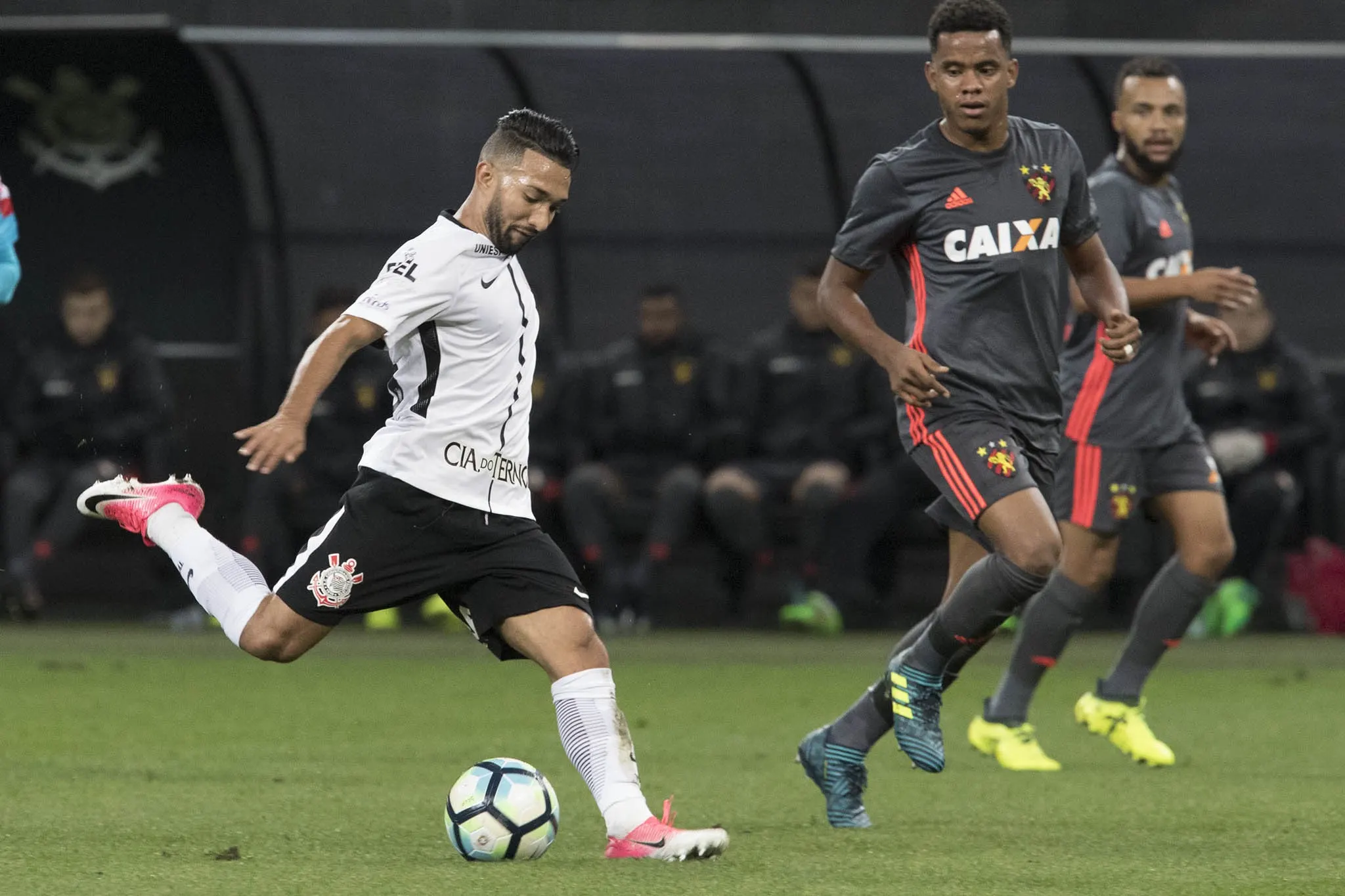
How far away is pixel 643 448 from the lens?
39.4ft

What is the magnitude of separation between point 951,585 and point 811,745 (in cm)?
54

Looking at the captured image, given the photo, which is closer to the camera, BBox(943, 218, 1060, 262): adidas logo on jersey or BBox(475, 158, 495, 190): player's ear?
BBox(475, 158, 495, 190): player's ear

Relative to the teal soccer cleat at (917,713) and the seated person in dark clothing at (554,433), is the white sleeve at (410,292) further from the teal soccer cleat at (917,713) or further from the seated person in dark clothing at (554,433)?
the seated person in dark clothing at (554,433)

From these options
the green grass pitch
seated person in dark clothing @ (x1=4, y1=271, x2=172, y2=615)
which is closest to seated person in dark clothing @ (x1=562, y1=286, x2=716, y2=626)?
the green grass pitch

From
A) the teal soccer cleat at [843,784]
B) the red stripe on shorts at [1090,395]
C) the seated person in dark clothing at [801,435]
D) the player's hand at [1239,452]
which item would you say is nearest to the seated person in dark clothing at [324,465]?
the seated person in dark clothing at [801,435]

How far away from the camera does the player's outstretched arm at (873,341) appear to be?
5.33m

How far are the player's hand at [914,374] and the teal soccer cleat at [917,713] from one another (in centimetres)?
63

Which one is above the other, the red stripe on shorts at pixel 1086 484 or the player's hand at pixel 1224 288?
the player's hand at pixel 1224 288

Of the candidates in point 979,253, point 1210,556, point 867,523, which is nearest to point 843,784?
point 979,253

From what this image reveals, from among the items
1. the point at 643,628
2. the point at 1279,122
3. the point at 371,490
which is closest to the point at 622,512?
the point at 643,628

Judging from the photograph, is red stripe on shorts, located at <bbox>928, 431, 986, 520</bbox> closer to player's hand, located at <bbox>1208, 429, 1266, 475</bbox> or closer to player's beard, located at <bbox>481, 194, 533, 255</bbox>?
player's beard, located at <bbox>481, 194, 533, 255</bbox>

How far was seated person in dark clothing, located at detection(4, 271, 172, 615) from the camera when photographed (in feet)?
38.7

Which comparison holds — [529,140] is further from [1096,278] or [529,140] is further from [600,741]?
[1096,278]

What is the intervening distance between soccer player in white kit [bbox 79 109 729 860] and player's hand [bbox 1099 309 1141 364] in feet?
4.59
